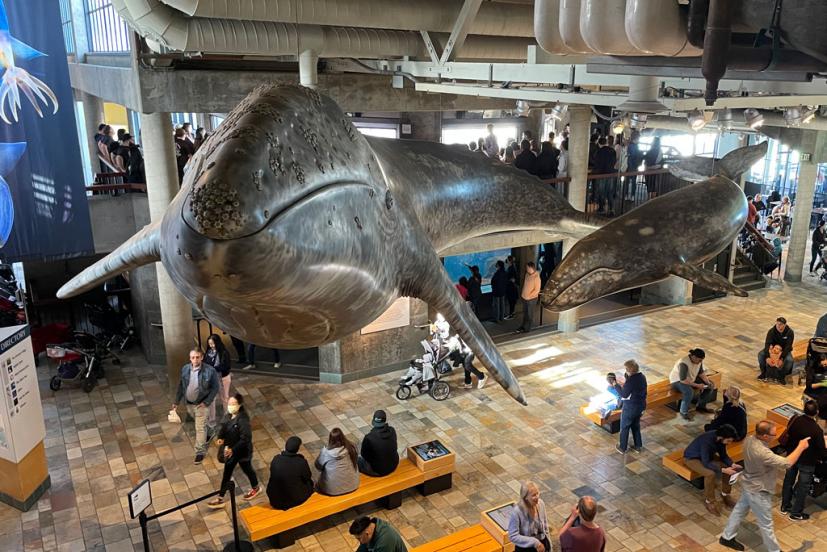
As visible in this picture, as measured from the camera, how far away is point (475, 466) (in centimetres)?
1141

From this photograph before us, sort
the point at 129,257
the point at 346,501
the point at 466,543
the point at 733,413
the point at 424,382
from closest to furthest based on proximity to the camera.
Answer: the point at 129,257 < the point at 466,543 < the point at 346,501 < the point at 733,413 < the point at 424,382

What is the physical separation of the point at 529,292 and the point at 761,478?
8.70 meters

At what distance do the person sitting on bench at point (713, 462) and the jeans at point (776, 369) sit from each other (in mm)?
4893

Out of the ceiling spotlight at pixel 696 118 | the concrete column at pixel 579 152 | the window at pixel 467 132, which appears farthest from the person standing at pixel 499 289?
the ceiling spotlight at pixel 696 118

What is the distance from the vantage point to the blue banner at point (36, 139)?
10.7m

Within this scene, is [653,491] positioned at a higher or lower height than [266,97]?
lower

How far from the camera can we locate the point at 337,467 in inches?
366

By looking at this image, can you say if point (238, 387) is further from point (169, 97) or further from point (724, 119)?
point (724, 119)

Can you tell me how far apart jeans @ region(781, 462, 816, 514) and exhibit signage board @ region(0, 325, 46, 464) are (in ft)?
35.8

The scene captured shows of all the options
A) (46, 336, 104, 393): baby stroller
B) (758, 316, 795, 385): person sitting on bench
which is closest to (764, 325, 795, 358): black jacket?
(758, 316, 795, 385): person sitting on bench

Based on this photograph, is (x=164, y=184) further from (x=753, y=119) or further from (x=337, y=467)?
(x=753, y=119)

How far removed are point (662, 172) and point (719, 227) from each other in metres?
13.9

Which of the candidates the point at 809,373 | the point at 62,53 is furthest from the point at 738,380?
the point at 62,53

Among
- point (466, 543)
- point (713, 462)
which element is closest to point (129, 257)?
point (466, 543)
